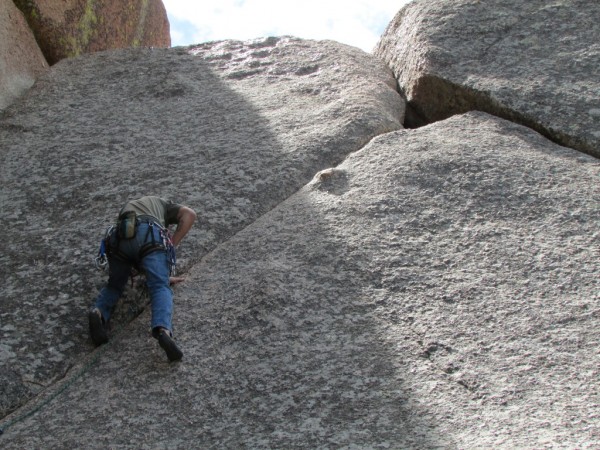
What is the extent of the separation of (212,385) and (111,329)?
0.82m

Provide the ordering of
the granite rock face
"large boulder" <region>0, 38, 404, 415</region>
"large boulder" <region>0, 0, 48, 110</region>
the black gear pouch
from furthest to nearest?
"large boulder" <region>0, 0, 48, 110</region>, "large boulder" <region>0, 38, 404, 415</region>, the black gear pouch, the granite rock face

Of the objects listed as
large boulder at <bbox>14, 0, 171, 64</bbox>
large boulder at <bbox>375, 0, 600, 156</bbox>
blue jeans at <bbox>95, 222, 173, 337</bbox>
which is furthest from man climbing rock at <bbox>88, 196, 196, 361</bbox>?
large boulder at <bbox>14, 0, 171, 64</bbox>

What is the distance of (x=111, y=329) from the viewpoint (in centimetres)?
404

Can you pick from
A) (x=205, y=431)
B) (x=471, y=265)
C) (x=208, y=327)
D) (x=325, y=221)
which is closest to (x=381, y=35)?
(x=325, y=221)

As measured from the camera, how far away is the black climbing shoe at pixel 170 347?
3.60 m

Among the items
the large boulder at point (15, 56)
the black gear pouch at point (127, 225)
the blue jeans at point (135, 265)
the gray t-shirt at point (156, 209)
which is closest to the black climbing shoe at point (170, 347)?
the blue jeans at point (135, 265)

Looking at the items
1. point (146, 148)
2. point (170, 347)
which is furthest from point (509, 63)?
point (170, 347)

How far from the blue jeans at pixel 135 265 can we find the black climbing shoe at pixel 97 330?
0.10m

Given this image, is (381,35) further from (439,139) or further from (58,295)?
(58,295)

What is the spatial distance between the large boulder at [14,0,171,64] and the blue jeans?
4.08 m

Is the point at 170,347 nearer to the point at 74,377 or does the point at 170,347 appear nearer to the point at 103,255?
the point at 74,377

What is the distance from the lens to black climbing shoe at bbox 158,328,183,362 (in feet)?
11.8

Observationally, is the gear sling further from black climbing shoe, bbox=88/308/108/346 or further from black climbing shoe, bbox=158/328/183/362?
black climbing shoe, bbox=158/328/183/362

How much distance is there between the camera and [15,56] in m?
6.91
